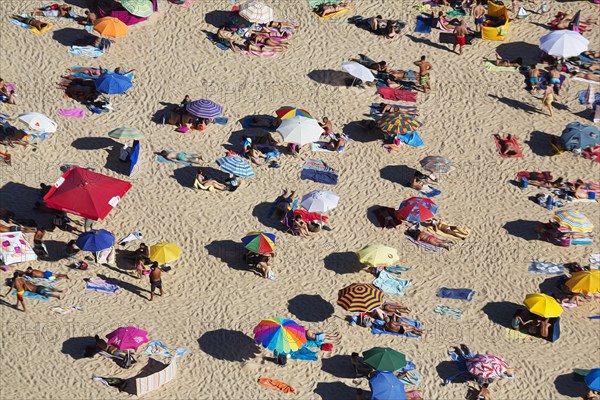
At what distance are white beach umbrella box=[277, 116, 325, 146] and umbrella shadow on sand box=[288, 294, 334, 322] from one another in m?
6.51

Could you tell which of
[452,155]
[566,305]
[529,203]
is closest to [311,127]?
[452,155]

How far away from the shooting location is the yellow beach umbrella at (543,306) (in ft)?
124

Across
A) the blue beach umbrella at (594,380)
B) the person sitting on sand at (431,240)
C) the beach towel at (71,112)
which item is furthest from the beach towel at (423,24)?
the blue beach umbrella at (594,380)

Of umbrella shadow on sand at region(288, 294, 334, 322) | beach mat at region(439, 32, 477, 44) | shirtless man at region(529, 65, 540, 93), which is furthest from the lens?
beach mat at region(439, 32, 477, 44)

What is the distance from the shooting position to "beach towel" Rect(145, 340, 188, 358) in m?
36.9

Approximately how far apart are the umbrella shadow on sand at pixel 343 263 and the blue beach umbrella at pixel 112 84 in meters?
10.5

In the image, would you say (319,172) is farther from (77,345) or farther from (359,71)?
(77,345)

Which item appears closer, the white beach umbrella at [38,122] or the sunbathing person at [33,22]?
the white beach umbrella at [38,122]

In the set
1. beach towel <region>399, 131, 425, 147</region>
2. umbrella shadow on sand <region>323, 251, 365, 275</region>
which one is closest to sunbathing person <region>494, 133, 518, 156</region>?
beach towel <region>399, 131, 425, 147</region>

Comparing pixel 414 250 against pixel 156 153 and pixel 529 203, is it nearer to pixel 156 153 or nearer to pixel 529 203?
pixel 529 203

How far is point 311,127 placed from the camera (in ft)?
143

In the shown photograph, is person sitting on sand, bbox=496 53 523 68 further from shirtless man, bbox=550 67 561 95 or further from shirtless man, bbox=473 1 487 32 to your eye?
shirtless man, bbox=473 1 487 32

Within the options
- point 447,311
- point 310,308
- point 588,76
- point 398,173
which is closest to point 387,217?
point 398,173

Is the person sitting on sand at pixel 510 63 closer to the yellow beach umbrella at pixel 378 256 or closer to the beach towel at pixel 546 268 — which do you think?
the beach towel at pixel 546 268
